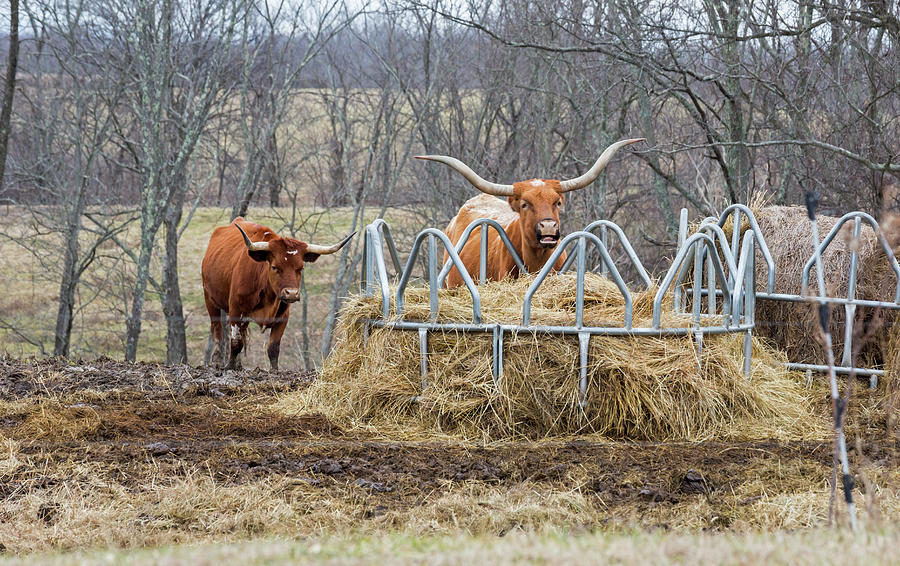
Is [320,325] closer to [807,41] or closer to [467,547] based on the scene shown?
[807,41]

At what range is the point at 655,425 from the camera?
6.30m

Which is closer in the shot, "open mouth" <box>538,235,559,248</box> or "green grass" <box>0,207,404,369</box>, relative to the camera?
"open mouth" <box>538,235,559,248</box>

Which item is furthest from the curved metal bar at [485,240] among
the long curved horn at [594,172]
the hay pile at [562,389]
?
the hay pile at [562,389]

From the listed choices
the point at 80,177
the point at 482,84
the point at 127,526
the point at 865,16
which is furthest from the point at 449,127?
the point at 127,526

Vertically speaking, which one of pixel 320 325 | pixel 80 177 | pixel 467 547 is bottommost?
pixel 320 325

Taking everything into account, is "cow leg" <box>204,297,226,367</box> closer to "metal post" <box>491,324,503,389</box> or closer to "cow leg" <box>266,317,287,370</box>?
"cow leg" <box>266,317,287,370</box>

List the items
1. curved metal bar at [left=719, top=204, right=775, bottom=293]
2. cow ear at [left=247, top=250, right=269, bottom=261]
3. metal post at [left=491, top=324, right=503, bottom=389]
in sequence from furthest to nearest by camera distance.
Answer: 1. cow ear at [left=247, top=250, right=269, bottom=261]
2. curved metal bar at [left=719, top=204, right=775, bottom=293]
3. metal post at [left=491, top=324, right=503, bottom=389]

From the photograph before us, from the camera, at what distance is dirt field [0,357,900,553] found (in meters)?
4.41

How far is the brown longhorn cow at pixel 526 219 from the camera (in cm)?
884

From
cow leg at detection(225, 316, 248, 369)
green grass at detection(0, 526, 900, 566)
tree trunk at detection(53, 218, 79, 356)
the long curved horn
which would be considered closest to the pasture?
green grass at detection(0, 526, 900, 566)

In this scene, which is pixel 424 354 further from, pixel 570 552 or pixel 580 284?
pixel 570 552

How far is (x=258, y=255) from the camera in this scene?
11.7m

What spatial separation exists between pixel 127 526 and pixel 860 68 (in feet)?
46.4

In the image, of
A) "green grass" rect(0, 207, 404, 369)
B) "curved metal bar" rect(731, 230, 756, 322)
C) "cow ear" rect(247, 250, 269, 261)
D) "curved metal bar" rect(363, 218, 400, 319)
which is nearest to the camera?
"curved metal bar" rect(731, 230, 756, 322)
